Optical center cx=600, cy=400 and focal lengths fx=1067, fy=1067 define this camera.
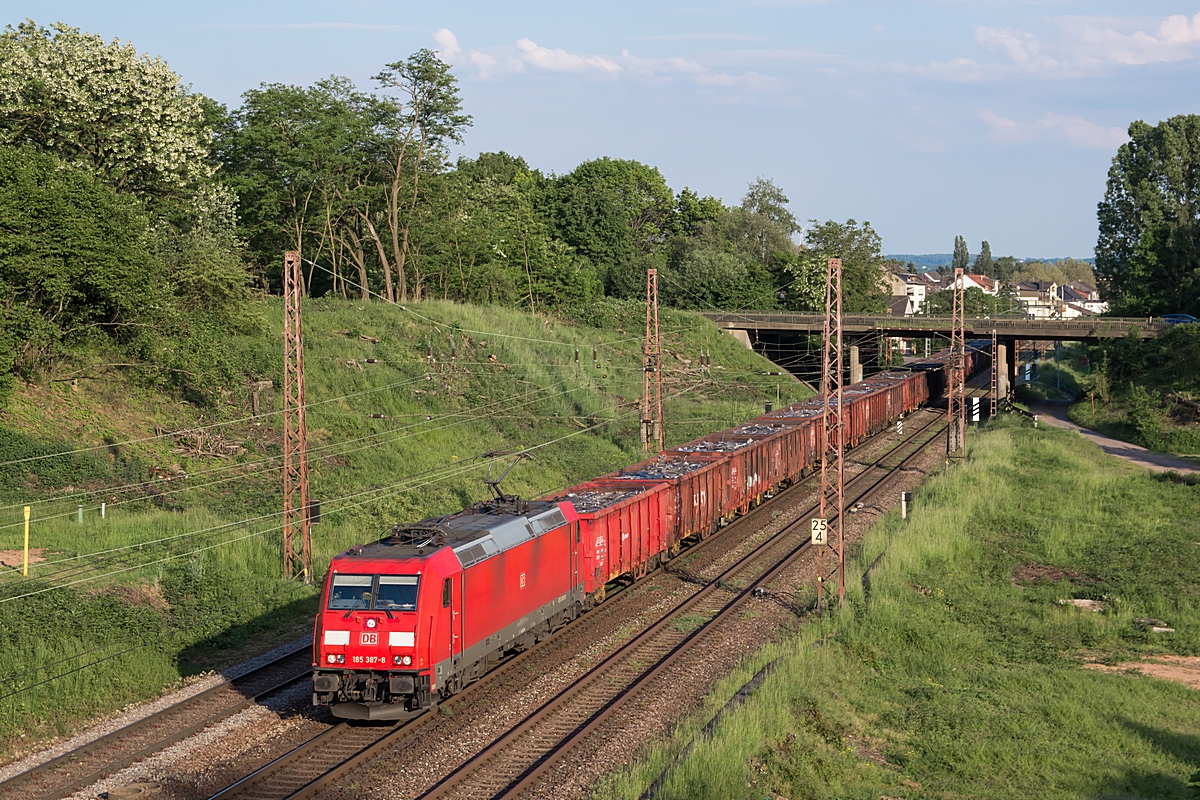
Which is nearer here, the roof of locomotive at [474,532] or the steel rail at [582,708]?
the steel rail at [582,708]

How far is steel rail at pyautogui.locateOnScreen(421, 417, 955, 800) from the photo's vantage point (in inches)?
664

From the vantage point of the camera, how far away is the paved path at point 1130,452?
53.2 metres

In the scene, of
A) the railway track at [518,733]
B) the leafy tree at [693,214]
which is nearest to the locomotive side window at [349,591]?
the railway track at [518,733]

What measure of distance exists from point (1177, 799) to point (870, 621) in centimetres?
917

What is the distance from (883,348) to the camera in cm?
10244

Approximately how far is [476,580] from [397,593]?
5.95 feet

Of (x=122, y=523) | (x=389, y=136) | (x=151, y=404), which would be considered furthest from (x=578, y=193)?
(x=122, y=523)

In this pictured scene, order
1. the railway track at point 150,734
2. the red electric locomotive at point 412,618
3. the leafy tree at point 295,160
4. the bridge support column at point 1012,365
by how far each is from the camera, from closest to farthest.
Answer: the railway track at point 150,734 → the red electric locomotive at point 412,618 → the leafy tree at point 295,160 → the bridge support column at point 1012,365

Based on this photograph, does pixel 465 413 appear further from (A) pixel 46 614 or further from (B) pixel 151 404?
(A) pixel 46 614

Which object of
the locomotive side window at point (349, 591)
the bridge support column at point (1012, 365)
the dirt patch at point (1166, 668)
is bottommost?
the dirt patch at point (1166, 668)

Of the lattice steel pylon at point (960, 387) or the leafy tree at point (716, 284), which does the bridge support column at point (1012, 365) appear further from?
the lattice steel pylon at point (960, 387)

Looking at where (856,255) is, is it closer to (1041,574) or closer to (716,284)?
(716,284)

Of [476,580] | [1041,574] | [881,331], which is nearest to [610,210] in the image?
[881,331]

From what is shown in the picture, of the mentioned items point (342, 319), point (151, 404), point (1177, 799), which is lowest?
point (1177, 799)
